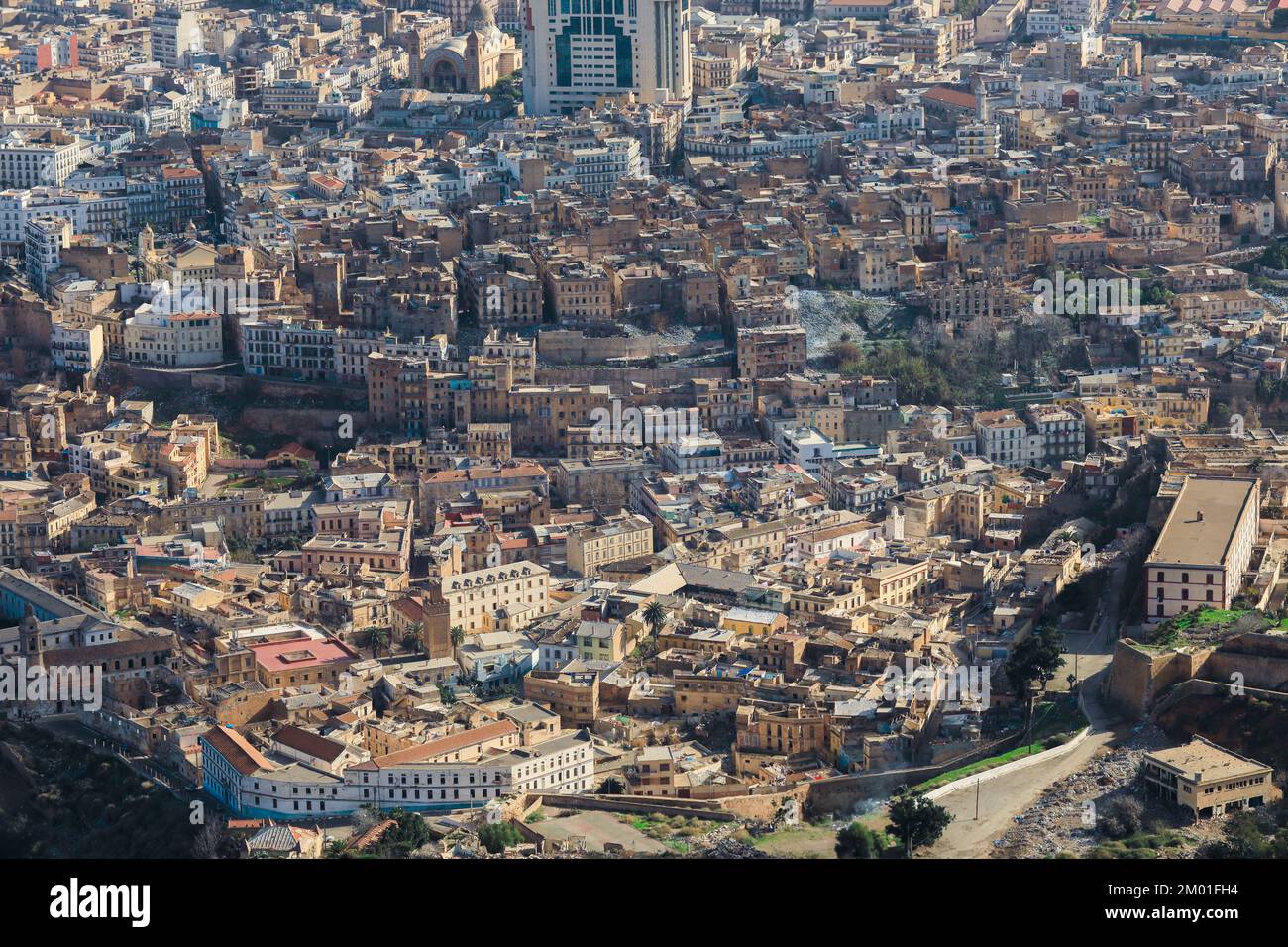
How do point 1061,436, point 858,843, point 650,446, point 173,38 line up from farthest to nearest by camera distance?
point 173,38 → point 1061,436 → point 650,446 → point 858,843

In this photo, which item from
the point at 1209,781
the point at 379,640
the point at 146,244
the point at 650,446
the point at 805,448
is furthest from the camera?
the point at 146,244

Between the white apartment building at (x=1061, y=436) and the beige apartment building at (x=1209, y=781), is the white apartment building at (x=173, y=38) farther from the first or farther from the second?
the beige apartment building at (x=1209, y=781)

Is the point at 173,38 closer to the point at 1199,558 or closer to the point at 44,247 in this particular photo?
the point at 44,247

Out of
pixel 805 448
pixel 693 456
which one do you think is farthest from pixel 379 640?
pixel 805 448

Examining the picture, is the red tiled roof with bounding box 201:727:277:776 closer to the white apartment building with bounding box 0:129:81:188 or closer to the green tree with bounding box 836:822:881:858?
the green tree with bounding box 836:822:881:858

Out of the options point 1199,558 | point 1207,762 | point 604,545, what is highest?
point 1199,558

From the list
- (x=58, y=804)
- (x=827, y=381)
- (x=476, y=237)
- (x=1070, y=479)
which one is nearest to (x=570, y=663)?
(x=58, y=804)

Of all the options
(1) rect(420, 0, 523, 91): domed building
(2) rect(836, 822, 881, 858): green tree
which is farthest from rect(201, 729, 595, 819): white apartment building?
(1) rect(420, 0, 523, 91): domed building
